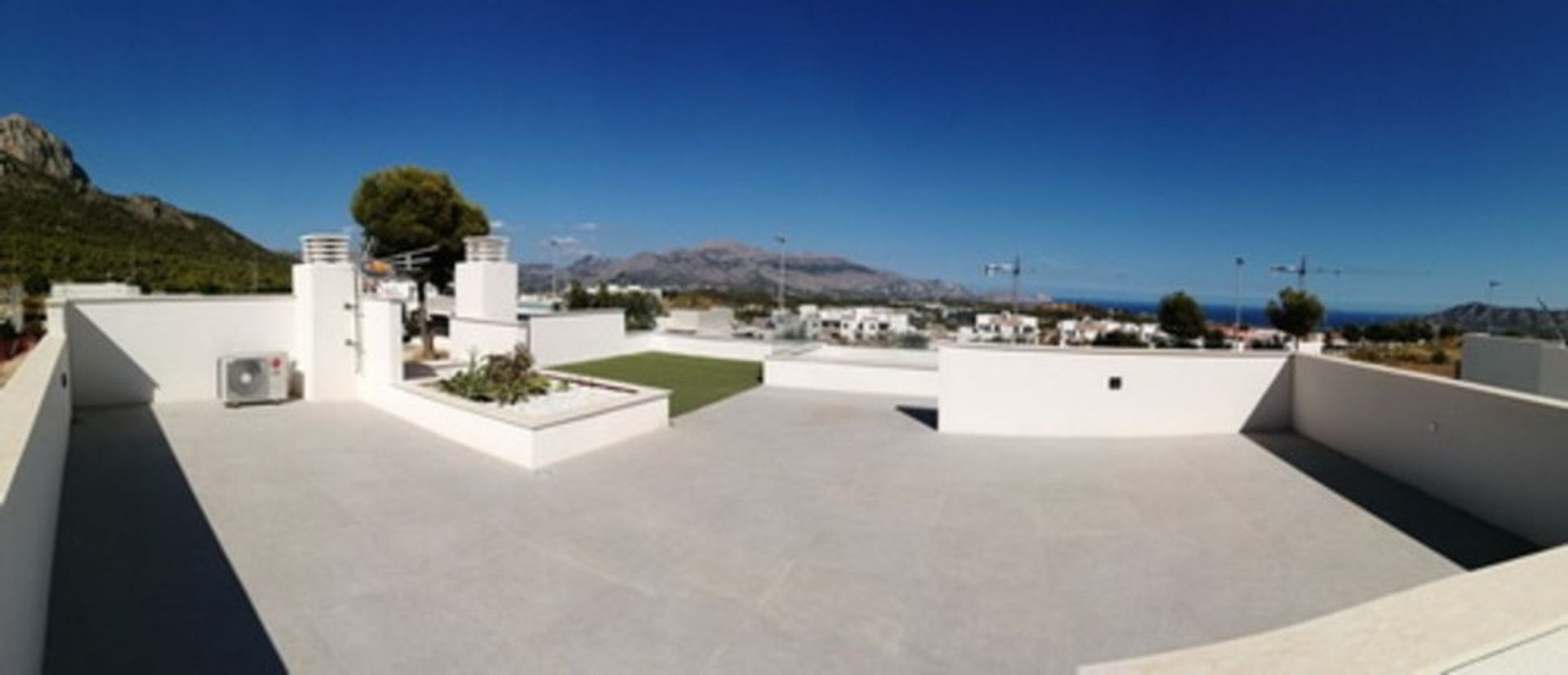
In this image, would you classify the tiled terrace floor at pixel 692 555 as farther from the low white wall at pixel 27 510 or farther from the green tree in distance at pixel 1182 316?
the green tree in distance at pixel 1182 316

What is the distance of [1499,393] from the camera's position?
15.3 ft

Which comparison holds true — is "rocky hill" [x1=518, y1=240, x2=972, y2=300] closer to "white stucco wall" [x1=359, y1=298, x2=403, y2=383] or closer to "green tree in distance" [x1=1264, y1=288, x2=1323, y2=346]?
"green tree in distance" [x1=1264, y1=288, x2=1323, y2=346]

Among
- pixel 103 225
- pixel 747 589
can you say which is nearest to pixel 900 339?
pixel 747 589

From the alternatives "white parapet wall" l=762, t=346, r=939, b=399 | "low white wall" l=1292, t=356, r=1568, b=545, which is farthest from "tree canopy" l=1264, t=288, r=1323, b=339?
"low white wall" l=1292, t=356, r=1568, b=545

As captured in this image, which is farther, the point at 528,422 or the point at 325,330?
the point at 325,330

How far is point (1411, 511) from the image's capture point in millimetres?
4922

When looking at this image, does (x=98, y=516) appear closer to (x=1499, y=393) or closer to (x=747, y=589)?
(x=747, y=589)

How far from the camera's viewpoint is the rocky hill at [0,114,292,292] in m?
21.7

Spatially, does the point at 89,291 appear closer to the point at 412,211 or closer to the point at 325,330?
the point at 325,330

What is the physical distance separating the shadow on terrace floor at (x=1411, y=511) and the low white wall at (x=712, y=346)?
924cm

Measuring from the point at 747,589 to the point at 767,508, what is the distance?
133 centimetres

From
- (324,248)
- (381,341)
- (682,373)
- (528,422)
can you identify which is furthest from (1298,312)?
(324,248)

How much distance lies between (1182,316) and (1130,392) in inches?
901

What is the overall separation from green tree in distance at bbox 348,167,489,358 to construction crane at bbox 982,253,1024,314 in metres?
14.1
